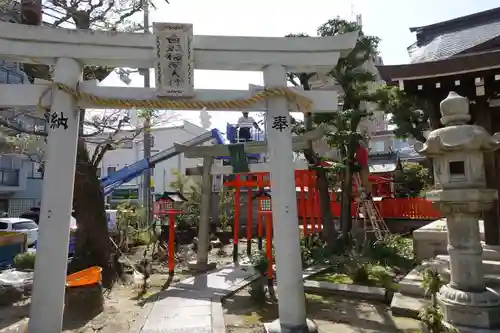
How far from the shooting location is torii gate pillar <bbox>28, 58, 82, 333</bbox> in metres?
5.82

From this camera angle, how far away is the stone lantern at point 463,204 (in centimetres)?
567

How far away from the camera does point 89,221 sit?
439 inches

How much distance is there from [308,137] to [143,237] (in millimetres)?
10731

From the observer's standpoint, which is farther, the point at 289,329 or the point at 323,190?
the point at 323,190

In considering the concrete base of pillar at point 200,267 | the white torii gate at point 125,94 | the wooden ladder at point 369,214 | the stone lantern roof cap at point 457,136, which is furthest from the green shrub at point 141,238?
the stone lantern roof cap at point 457,136

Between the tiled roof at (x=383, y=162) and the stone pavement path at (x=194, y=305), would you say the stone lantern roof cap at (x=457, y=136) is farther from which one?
the tiled roof at (x=383, y=162)

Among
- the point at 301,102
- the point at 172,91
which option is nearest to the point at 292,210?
the point at 301,102

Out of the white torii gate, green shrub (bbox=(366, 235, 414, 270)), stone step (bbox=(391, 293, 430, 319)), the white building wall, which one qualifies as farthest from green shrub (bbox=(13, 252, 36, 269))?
the white building wall

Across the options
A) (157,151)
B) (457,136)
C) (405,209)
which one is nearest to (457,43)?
(457,136)

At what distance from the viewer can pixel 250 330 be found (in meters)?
6.99

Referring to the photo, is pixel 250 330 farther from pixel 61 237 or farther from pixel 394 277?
pixel 394 277

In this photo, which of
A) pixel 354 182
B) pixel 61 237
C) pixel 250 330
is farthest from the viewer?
pixel 354 182

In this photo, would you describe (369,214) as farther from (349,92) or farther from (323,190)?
(349,92)

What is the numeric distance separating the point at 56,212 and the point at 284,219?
12.2 ft
